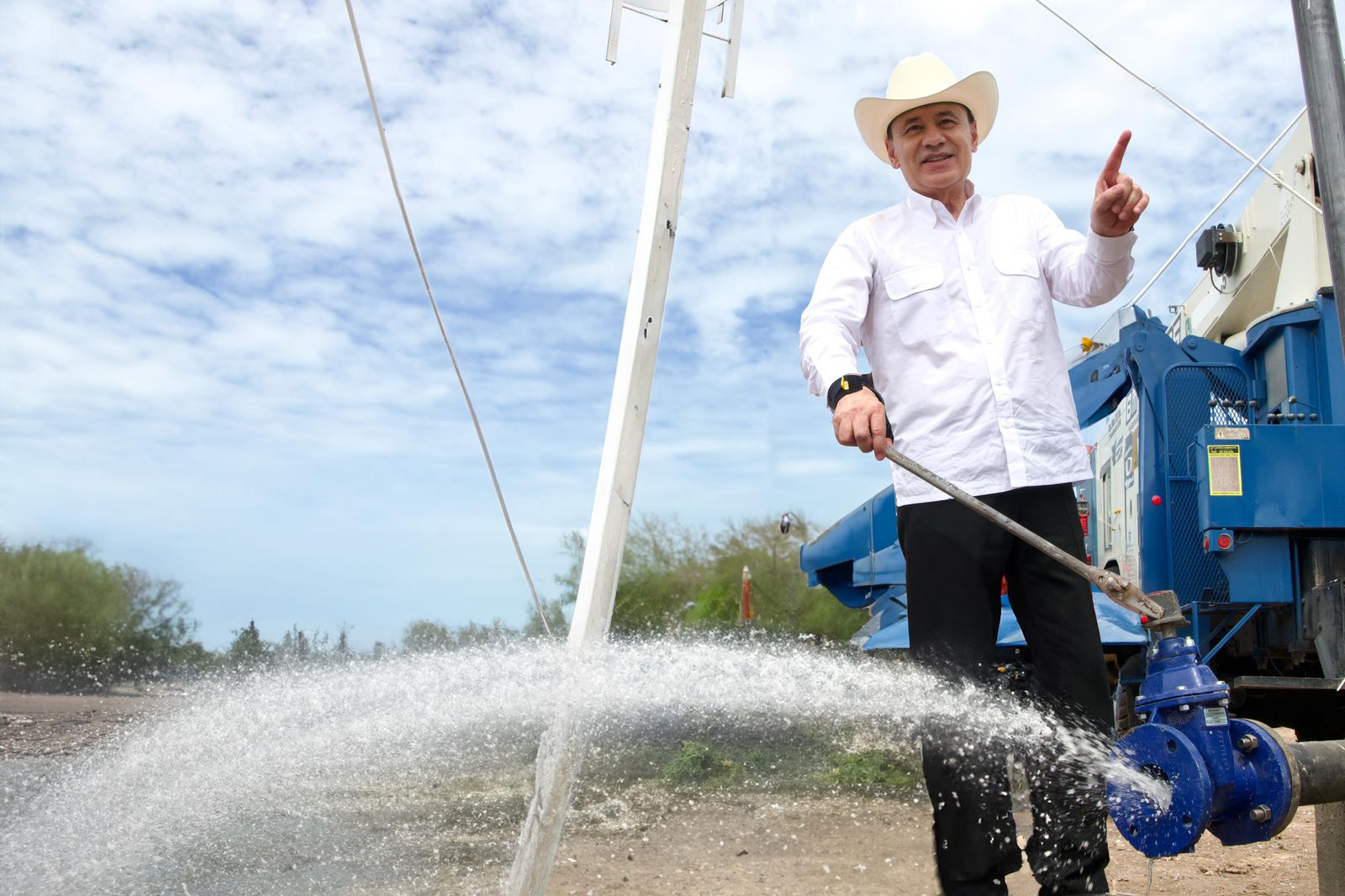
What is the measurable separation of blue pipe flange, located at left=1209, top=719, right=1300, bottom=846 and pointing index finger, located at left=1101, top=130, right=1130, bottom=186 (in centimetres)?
123

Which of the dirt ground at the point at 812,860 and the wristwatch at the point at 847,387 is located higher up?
the wristwatch at the point at 847,387

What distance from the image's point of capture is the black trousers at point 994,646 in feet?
7.77

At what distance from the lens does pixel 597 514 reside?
9.22 ft

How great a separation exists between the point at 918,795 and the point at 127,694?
4018mm

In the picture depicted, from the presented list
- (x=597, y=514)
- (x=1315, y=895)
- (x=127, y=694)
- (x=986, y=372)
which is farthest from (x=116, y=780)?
(x=1315, y=895)

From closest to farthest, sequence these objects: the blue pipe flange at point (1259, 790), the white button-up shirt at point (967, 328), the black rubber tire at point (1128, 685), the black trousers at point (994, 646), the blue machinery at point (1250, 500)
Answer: the blue pipe flange at point (1259, 790), the black trousers at point (994, 646), the white button-up shirt at point (967, 328), the blue machinery at point (1250, 500), the black rubber tire at point (1128, 685)

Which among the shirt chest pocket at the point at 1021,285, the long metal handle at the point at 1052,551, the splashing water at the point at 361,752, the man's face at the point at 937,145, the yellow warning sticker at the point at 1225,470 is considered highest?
the man's face at the point at 937,145

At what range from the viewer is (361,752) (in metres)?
4.30

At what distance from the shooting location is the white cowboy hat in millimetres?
2660

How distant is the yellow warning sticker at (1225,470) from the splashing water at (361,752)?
269 cm

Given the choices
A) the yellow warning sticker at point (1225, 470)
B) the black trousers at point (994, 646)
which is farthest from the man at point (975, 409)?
the yellow warning sticker at point (1225, 470)

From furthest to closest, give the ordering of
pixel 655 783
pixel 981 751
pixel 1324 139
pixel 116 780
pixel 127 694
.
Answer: pixel 655 783, pixel 127 694, pixel 116 780, pixel 981 751, pixel 1324 139

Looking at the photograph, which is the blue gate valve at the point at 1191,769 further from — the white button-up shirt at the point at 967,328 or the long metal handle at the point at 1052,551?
the white button-up shirt at the point at 967,328

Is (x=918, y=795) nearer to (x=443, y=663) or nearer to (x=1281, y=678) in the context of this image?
(x=1281, y=678)
